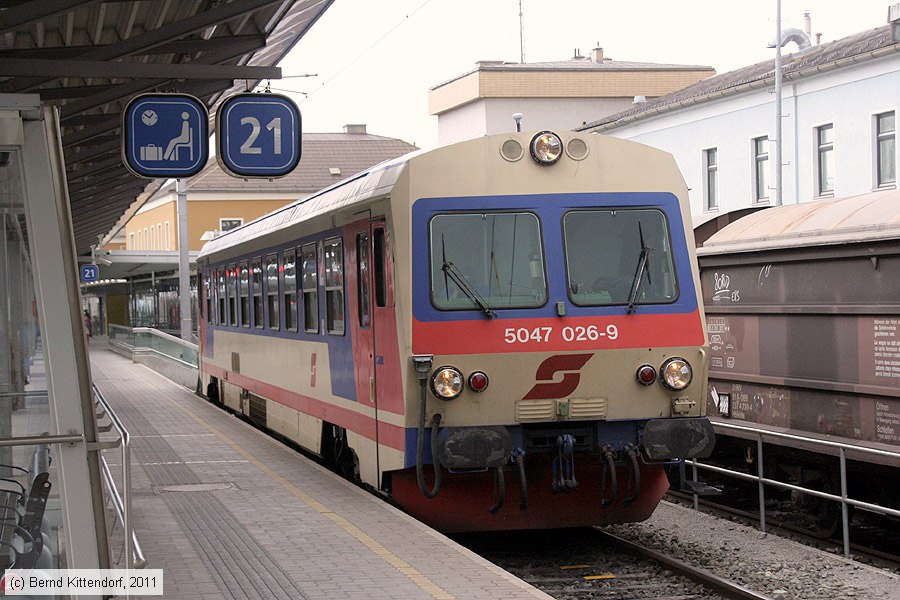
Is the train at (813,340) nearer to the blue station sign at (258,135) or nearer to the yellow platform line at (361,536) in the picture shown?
the yellow platform line at (361,536)

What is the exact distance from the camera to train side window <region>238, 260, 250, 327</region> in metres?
16.5

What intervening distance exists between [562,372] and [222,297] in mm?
10601

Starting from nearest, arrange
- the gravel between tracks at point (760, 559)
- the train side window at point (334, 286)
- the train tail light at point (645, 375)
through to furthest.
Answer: the gravel between tracks at point (760, 559)
the train tail light at point (645, 375)
the train side window at point (334, 286)

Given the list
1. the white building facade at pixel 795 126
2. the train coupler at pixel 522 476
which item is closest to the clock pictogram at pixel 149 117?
the train coupler at pixel 522 476

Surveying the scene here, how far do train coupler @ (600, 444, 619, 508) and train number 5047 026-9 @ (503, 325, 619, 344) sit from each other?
82cm

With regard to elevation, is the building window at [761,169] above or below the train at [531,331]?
above

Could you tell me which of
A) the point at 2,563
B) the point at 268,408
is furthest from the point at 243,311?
the point at 2,563

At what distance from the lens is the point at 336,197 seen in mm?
11266

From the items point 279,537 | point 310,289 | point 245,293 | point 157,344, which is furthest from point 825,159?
point 279,537

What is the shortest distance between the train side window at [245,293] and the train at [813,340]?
6.27m

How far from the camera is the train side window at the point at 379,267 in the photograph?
9742mm

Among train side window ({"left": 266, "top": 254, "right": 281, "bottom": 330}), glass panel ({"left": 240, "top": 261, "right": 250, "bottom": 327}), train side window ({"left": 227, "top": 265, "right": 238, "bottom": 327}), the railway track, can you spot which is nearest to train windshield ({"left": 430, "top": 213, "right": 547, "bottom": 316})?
the railway track

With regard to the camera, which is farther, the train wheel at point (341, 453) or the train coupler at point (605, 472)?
the train wheel at point (341, 453)

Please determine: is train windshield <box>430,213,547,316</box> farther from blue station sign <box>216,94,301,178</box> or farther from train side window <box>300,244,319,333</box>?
train side window <box>300,244,319,333</box>
